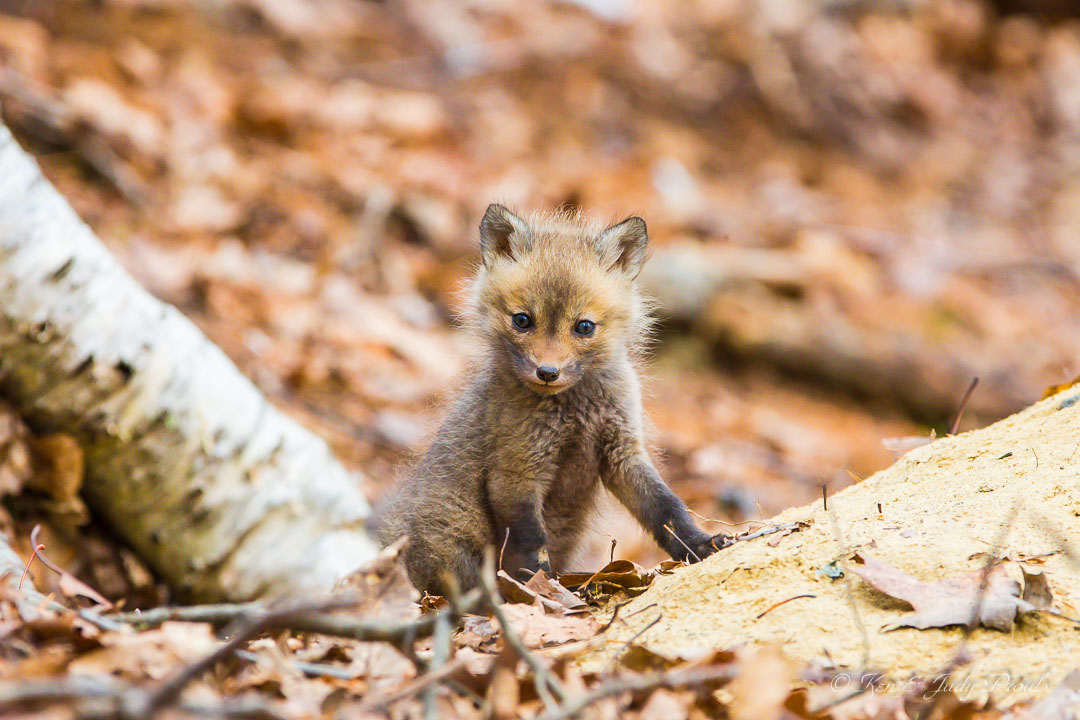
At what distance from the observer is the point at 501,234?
5.09 meters

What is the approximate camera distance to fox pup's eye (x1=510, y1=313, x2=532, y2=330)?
4664mm

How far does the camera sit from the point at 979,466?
4086 mm

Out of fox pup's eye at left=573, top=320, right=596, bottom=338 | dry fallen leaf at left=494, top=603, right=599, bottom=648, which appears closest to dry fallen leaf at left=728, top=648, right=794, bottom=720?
dry fallen leaf at left=494, top=603, right=599, bottom=648

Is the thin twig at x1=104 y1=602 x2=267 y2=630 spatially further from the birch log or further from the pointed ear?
the pointed ear

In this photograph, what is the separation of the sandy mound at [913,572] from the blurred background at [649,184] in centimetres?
160

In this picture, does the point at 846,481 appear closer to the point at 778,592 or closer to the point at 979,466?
the point at 979,466

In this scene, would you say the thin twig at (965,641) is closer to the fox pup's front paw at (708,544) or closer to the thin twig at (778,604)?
the thin twig at (778,604)

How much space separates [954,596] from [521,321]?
7.76 feet

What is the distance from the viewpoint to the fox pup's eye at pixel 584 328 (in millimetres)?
4672

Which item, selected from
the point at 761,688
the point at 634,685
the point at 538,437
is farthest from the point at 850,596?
the point at 538,437

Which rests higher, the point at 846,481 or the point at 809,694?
the point at 846,481

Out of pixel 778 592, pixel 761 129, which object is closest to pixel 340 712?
pixel 778 592

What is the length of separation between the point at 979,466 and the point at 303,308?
225 inches

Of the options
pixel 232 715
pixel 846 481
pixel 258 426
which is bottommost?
pixel 232 715
